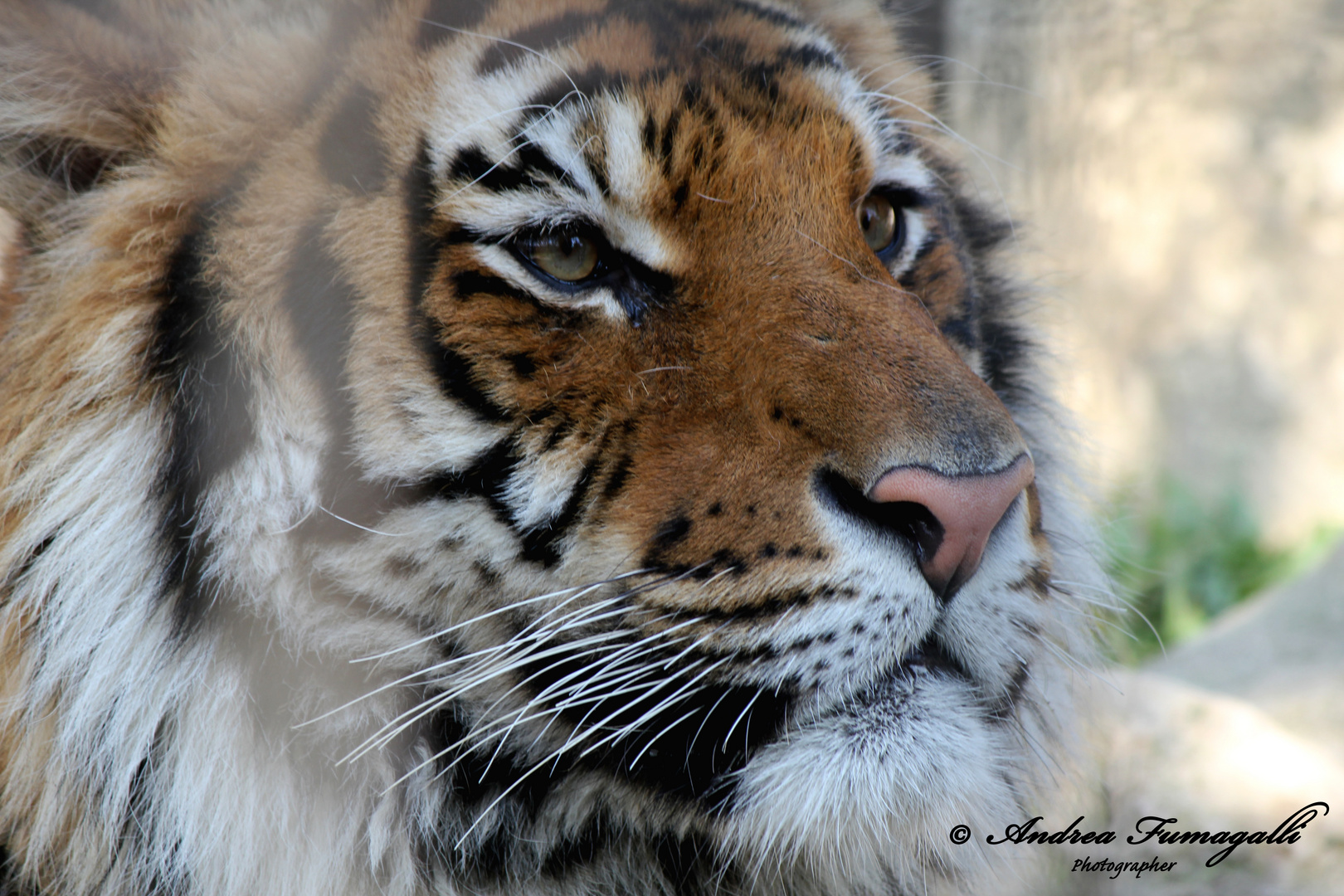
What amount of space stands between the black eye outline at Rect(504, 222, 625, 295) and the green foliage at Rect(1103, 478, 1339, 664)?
10.3 ft

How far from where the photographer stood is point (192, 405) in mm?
1195

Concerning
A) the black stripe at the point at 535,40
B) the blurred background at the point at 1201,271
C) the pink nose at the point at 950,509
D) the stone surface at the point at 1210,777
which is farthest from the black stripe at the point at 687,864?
the blurred background at the point at 1201,271

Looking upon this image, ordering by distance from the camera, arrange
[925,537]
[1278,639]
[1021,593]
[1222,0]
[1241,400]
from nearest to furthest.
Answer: [925,537] → [1021,593] → [1278,639] → [1222,0] → [1241,400]

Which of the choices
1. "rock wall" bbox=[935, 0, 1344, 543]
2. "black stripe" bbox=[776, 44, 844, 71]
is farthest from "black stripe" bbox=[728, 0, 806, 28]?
"rock wall" bbox=[935, 0, 1344, 543]

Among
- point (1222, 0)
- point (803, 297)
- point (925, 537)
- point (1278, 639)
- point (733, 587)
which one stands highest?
point (1222, 0)

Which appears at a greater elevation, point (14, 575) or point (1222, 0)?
point (1222, 0)

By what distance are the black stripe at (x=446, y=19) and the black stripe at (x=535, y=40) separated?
54 mm

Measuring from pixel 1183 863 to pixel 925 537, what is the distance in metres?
Answer: 1.24

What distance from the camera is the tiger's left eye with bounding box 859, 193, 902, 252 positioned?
4.78 feet

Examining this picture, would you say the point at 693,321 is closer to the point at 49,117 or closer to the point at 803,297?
the point at 803,297

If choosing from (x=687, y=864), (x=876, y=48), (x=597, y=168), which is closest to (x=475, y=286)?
(x=597, y=168)

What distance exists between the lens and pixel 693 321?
122 cm

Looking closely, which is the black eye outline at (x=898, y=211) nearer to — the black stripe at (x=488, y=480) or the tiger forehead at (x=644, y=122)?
the tiger forehead at (x=644, y=122)

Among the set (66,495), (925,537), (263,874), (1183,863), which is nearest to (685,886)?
(263,874)
